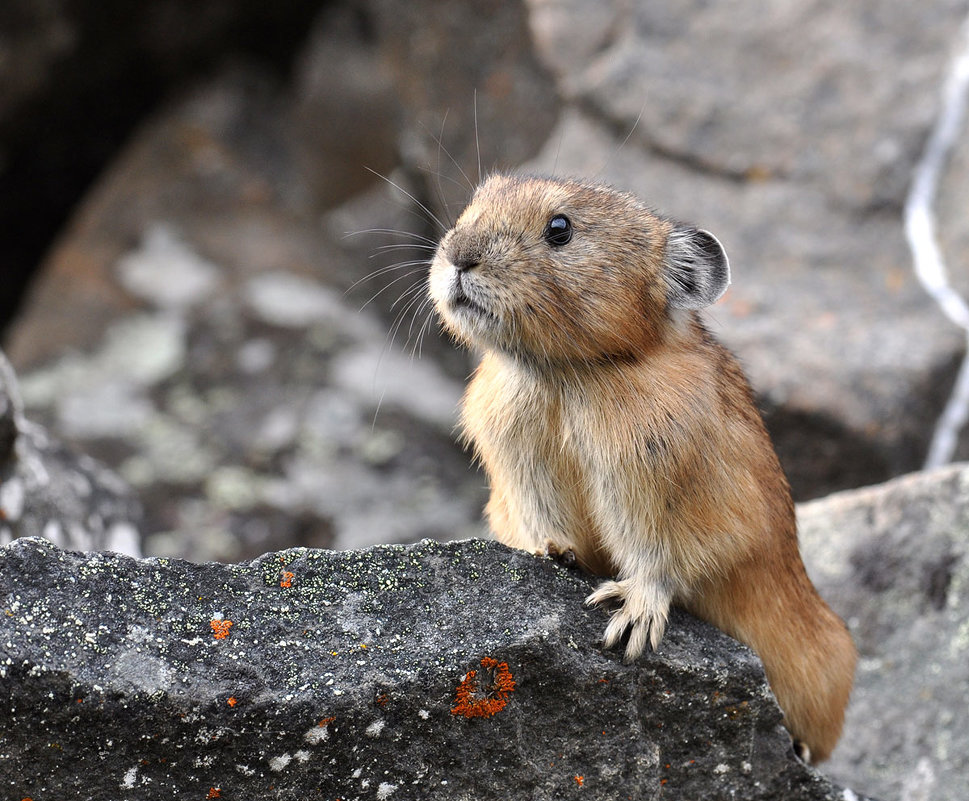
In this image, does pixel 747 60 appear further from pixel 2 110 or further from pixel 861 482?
pixel 2 110

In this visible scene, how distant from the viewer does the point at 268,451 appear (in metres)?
12.2

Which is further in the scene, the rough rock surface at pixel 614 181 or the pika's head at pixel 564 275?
the rough rock surface at pixel 614 181

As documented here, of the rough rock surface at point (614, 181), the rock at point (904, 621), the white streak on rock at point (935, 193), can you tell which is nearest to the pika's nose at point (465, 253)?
the rock at point (904, 621)

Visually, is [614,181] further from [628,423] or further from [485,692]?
[485,692]

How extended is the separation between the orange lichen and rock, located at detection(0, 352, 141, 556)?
2.48 metres

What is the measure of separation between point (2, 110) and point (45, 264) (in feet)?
6.36

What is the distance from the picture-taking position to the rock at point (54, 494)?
6527 millimetres

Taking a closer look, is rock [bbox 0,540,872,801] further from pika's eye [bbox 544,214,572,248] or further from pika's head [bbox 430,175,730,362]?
pika's eye [bbox 544,214,572,248]

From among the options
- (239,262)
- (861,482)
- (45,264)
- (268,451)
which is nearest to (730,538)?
(861,482)

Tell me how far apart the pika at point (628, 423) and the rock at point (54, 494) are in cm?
254

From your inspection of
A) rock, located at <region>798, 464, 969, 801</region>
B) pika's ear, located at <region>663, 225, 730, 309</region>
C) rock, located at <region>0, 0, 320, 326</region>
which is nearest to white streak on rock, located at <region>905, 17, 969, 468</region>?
rock, located at <region>798, 464, 969, 801</region>

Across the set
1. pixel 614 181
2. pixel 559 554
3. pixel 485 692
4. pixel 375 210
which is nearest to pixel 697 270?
A: pixel 559 554

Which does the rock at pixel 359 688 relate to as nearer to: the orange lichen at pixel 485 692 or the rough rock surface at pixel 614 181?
the orange lichen at pixel 485 692

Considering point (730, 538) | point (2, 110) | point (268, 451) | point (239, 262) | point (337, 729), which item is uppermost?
point (2, 110)
